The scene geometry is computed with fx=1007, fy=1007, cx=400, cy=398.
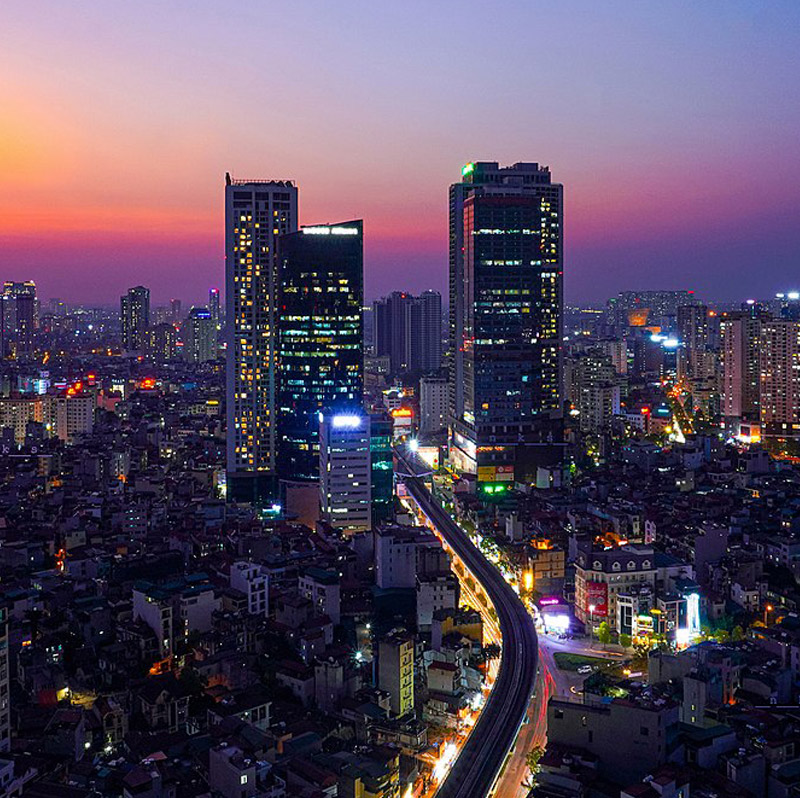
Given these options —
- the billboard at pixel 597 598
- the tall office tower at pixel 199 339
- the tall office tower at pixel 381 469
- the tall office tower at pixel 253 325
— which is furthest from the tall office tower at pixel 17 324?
the billboard at pixel 597 598

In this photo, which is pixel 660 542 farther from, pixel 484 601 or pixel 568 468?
pixel 568 468

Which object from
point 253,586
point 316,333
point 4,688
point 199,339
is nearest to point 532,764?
point 4,688

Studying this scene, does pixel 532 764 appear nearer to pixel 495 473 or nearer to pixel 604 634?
pixel 604 634

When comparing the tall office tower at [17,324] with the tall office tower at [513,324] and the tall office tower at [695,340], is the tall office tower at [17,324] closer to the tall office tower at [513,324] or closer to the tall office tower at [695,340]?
the tall office tower at [695,340]

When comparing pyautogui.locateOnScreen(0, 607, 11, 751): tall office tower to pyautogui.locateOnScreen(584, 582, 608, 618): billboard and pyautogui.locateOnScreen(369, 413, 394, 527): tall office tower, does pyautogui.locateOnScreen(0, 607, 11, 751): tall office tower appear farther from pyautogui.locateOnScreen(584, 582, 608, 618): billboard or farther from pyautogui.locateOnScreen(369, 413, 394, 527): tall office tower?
pyautogui.locateOnScreen(369, 413, 394, 527): tall office tower

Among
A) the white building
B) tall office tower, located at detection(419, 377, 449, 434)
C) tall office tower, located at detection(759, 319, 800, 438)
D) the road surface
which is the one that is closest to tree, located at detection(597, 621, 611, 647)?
the road surface

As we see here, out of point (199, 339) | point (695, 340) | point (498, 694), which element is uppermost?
point (199, 339)

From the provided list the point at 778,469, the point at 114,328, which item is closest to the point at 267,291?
the point at 778,469
